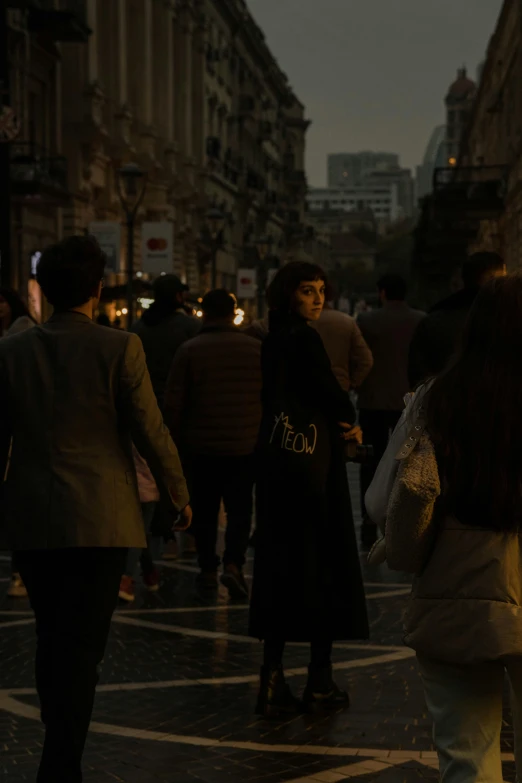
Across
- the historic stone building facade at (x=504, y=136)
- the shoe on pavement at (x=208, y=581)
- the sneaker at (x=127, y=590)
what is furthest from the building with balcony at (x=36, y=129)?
the sneaker at (x=127, y=590)

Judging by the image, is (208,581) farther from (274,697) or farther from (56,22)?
(56,22)

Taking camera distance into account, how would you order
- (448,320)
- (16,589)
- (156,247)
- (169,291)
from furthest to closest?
(156,247)
(169,291)
(16,589)
(448,320)

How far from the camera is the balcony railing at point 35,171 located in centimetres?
3494

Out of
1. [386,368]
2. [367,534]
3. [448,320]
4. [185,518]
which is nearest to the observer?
[185,518]

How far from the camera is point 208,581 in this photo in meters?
10.9

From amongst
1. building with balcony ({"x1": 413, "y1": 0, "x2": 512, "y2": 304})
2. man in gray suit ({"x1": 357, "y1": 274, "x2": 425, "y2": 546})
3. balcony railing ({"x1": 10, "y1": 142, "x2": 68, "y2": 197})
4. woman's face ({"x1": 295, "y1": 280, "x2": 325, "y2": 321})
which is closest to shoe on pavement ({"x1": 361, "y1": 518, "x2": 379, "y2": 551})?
man in gray suit ({"x1": 357, "y1": 274, "x2": 425, "y2": 546})

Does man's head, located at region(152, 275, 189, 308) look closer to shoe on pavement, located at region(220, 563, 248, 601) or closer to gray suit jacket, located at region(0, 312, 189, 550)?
shoe on pavement, located at region(220, 563, 248, 601)

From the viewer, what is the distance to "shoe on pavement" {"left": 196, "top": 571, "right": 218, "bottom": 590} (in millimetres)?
10891

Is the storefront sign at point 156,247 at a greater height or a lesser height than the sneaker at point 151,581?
greater

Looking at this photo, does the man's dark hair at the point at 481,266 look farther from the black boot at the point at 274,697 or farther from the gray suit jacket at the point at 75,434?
the gray suit jacket at the point at 75,434

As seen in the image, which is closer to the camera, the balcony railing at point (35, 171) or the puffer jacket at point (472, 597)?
the puffer jacket at point (472, 597)

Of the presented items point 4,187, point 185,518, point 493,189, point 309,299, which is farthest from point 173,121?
point 185,518

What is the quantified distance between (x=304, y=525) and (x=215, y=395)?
357cm

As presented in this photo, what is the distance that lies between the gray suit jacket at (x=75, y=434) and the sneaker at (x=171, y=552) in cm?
705
